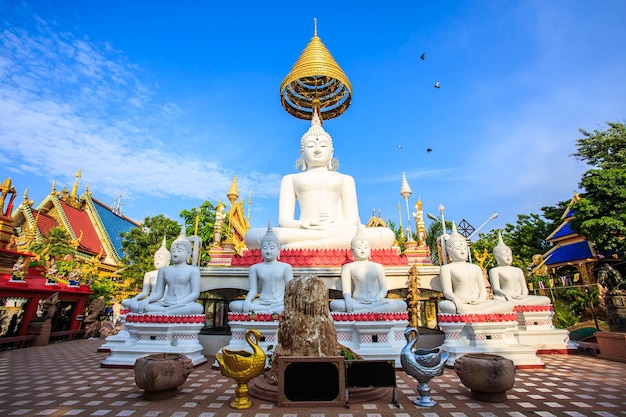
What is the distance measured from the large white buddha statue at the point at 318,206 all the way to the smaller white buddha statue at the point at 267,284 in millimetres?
2818

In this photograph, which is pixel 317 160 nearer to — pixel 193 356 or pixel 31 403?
pixel 193 356

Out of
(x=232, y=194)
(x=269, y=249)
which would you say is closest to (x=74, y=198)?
(x=232, y=194)

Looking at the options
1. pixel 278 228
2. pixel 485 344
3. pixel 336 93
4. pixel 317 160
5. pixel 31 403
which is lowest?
pixel 31 403

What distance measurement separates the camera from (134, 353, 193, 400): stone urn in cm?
417

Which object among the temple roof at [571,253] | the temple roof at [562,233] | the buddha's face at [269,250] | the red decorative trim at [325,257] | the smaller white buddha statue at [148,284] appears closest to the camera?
the smaller white buddha statue at [148,284]

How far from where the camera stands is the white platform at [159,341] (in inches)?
262

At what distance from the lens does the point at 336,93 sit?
17.8 m

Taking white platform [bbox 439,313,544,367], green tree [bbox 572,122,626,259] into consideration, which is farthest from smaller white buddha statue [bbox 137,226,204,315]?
green tree [bbox 572,122,626,259]

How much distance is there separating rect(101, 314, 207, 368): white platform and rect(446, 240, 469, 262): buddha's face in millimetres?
5825

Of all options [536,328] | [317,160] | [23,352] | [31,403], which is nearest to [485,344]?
[536,328]

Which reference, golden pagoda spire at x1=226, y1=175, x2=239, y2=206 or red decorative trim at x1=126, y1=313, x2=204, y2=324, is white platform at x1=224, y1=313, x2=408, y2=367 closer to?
A: red decorative trim at x1=126, y1=313, x2=204, y2=324

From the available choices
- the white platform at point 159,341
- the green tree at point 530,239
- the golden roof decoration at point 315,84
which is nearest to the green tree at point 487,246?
the green tree at point 530,239

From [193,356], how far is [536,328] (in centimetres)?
774

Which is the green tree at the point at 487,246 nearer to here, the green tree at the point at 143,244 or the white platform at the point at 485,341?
the white platform at the point at 485,341
